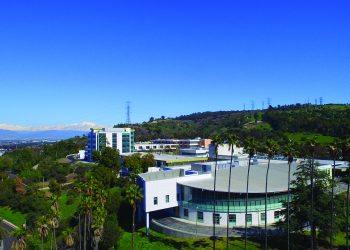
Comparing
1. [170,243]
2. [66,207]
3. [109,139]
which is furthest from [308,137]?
[170,243]

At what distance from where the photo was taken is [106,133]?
181m

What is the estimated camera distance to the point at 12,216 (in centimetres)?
9569

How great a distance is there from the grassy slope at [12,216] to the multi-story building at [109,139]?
239 feet

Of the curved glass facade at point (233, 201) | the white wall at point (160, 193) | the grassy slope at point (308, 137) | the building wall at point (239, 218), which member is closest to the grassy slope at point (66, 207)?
the white wall at point (160, 193)

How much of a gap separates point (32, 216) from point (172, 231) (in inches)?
1400

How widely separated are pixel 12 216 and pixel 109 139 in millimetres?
88498

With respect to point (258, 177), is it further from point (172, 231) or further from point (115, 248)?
point (115, 248)

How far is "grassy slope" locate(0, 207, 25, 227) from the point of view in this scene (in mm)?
90938

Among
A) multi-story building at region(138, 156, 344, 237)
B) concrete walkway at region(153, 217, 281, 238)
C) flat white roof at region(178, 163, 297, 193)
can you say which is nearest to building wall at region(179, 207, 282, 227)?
multi-story building at region(138, 156, 344, 237)

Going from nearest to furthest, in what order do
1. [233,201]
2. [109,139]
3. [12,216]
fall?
1. [233,201]
2. [12,216]
3. [109,139]

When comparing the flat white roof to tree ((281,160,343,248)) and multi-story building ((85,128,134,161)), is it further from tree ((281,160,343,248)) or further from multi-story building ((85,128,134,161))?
multi-story building ((85,128,134,161))

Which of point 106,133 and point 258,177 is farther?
point 106,133

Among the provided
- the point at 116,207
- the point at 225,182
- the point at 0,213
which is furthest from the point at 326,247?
the point at 0,213

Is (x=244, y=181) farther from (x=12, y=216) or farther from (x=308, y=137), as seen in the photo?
(x=308, y=137)
